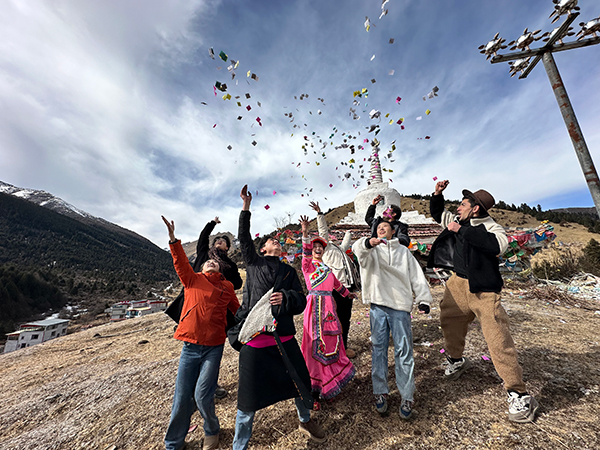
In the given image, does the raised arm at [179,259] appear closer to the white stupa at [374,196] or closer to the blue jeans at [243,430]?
the blue jeans at [243,430]

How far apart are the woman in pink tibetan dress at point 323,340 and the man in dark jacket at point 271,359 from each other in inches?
24.0

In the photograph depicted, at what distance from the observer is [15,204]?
318 ft

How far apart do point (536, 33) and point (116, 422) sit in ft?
26.7

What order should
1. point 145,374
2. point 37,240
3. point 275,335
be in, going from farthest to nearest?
1. point 37,240
2. point 145,374
3. point 275,335

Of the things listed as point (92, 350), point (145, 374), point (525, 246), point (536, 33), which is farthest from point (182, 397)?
point (525, 246)

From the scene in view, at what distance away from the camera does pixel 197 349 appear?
9.43ft

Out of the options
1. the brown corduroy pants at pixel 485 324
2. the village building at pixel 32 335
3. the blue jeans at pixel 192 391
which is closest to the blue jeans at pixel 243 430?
the blue jeans at pixel 192 391

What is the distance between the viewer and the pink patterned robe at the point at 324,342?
132 inches

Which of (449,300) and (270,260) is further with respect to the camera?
(449,300)

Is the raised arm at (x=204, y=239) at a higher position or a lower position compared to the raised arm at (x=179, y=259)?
higher

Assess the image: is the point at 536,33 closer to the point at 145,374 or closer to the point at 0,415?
the point at 145,374

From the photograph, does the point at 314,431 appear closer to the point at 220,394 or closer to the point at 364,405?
the point at 364,405

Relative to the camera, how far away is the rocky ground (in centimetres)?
269

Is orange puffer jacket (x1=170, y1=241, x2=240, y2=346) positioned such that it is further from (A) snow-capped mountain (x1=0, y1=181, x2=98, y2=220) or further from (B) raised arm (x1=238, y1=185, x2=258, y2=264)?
(A) snow-capped mountain (x1=0, y1=181, x2=98, y2=220)
